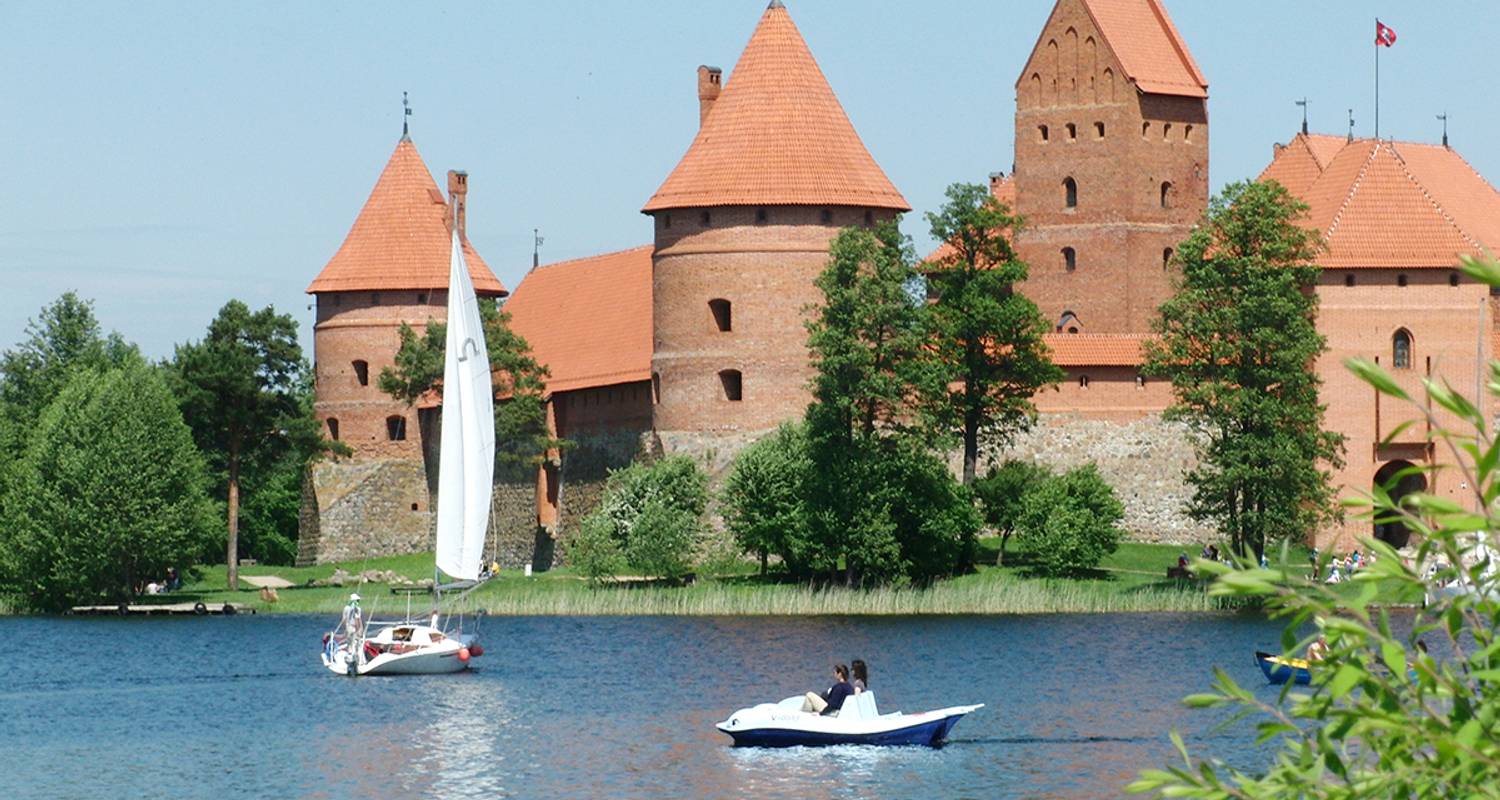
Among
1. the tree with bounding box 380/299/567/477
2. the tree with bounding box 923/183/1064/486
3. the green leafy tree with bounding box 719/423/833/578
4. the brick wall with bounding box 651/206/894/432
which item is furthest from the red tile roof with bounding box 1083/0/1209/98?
the tree with bounding box 380/299/567/477

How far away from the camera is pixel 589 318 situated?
62000mm

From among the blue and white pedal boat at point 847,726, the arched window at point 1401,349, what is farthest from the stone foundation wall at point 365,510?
the blue and white pedal boat at point 847,726

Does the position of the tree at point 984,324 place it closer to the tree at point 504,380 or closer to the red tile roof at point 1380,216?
the red tile roof at point 1380,216

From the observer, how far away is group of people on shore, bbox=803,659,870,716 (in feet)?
80.7

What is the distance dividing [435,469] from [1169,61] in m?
19.8

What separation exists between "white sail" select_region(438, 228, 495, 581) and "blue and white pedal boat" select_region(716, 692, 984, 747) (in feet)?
35.5

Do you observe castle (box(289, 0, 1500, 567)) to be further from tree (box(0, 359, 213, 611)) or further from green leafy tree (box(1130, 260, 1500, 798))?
green leafy tree (box(1130, 260, 1500, 798))

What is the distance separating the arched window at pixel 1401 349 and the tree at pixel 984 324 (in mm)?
6346

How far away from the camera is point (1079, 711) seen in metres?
28.1

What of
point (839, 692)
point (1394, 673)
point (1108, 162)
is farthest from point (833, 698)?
point (1108, 162)

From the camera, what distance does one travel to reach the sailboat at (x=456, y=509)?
34688mm

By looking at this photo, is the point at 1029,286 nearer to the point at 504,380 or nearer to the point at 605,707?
the point at 504,380

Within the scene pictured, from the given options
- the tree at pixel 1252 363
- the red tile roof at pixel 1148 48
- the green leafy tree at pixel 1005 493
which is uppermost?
the red tile roof at pixel 1148 48

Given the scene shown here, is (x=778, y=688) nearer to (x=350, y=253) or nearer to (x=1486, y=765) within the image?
(x=1486, y=765)
